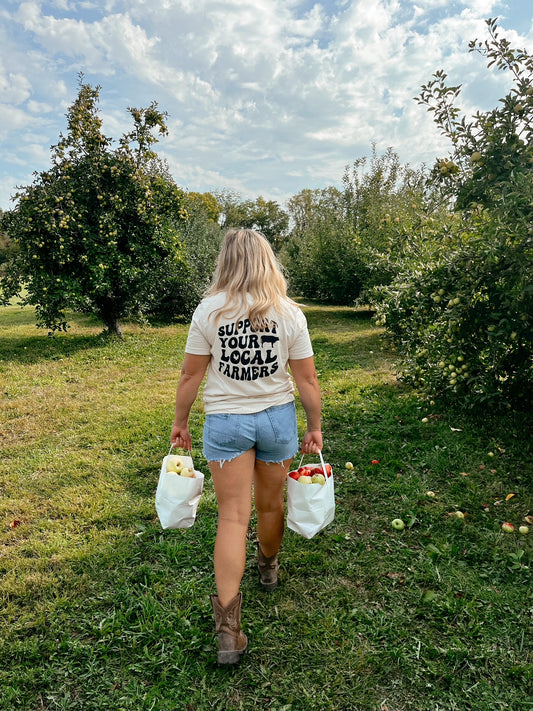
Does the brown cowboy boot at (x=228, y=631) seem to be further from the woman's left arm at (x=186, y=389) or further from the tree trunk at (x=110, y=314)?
the tree trunk at (x=110, y=314)

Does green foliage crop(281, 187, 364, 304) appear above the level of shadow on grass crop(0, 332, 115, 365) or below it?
above

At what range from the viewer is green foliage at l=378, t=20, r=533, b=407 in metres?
3.80

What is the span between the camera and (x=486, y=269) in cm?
419

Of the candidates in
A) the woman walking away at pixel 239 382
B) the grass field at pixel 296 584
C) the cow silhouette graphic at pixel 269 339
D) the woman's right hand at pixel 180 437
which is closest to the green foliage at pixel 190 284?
the grass field at pixel 296 584

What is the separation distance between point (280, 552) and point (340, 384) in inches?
171

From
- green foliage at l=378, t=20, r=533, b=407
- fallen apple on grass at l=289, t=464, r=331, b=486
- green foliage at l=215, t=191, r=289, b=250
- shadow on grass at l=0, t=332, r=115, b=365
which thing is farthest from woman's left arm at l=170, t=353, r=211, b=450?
green foliage at l=215, t=191, r=289, b=250

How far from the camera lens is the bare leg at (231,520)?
93.4 inches

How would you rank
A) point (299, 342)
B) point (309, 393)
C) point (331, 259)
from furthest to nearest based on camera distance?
point (331, 259)
point (309, 393)
point (299, 342)

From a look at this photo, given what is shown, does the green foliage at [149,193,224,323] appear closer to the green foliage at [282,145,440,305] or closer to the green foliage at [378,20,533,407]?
the green foliage at [282,145,440,305]

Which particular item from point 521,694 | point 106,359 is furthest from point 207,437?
point 106,359

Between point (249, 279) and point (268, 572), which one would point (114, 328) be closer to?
point (268, 572)

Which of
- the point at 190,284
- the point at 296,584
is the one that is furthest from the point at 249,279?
the point at 190,284

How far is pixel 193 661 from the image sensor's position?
2.45 m

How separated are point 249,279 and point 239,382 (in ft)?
1.74
